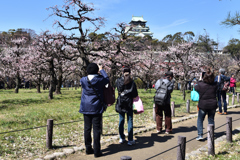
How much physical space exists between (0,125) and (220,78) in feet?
30.6

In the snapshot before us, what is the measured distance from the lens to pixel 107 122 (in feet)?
29.9

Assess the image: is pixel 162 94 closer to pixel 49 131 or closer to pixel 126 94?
pixel 126 94

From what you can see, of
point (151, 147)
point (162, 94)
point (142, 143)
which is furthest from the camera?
point (162, 94)

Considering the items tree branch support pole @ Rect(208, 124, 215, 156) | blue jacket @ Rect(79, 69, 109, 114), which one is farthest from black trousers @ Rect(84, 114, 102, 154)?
tree branch support pole @ Rect(208, 124, 215, 156)

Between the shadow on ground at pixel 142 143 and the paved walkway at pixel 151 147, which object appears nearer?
the paved walkway at pixel 151 147

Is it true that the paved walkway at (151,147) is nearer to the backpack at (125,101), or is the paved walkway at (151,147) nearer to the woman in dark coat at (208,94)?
the woman in dark coat at (208,94)

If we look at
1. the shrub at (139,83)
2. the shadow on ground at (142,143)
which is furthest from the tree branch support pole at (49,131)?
the shrub at (139,83)

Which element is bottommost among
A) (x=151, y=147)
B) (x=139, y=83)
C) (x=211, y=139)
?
(x=151, y=147)

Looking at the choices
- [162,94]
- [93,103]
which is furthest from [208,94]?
[93,103]

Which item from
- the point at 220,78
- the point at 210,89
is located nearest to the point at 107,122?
the point at 210,89

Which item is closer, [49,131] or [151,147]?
[49,131]

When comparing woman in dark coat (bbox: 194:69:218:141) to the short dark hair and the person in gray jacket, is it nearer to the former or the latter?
the short dark hair

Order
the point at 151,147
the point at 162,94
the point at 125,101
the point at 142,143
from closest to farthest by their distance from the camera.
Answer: the point at 125,101 < the point at 151,147 < the point at 142,143 < the point at 162,94

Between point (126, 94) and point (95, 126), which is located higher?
point (126, 94)
